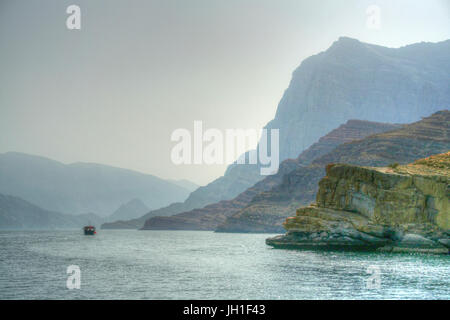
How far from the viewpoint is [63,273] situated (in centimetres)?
5247

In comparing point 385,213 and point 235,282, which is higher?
point 385,213

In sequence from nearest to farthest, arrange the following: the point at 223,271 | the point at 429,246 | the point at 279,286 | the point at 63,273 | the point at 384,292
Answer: the point at 384,292 < the point at 279,286 < the point at 63,273 < the point at 223,271 < the point at 429,246

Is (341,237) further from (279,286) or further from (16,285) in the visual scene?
(16,285)

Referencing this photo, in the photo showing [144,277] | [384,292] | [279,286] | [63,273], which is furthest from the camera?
[63,273]

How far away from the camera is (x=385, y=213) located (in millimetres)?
90750

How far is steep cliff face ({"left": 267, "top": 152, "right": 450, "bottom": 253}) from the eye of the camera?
86.8 m

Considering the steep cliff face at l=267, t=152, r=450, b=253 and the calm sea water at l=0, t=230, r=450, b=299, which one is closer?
the calm sea water at l=0, t=230, r=450, b=299

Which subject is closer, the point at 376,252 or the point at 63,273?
the point at 63,273

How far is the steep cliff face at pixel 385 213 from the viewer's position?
285 ft

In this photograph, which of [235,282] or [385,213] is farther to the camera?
[385,213]

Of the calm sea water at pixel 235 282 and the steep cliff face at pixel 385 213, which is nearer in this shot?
the calm sea water at pixel 235 282
